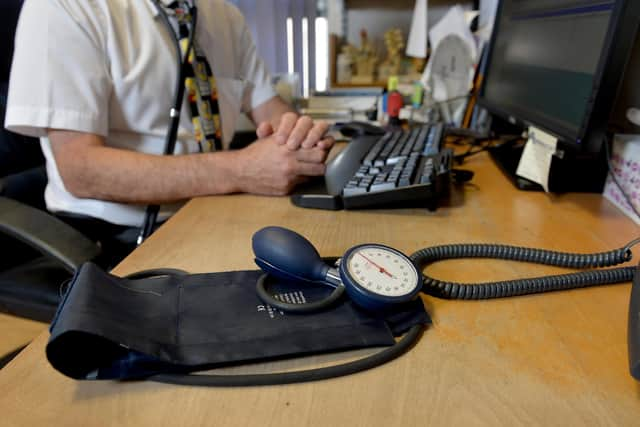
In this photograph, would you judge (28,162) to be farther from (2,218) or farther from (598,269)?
(598,269)

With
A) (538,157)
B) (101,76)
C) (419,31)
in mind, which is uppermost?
(419,31)

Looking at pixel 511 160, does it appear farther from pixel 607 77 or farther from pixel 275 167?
pixel 275 167

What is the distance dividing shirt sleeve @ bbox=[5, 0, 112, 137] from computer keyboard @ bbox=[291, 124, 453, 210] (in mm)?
430

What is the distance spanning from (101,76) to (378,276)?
0.71 metres

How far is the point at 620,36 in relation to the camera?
0.55m

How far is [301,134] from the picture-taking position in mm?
760

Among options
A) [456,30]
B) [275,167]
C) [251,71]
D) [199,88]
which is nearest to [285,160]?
[275,167]

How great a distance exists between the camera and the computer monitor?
0.57 m

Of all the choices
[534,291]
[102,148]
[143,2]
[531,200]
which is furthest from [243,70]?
[534,291]

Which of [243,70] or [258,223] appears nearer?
[258,223]

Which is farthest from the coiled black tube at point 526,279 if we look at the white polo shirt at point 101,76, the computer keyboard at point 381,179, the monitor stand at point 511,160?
the white polo shirt at point 101,76

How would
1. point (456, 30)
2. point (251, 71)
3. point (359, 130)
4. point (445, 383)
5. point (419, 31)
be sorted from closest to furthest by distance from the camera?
point (445, 383)
point (359, 130)
point (251, 71)
point (456, 30)
point (419, 31)

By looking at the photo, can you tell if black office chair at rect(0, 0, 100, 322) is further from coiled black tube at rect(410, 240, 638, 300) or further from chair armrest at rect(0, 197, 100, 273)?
coiled black tube at rect(410, 240, 638, 300)

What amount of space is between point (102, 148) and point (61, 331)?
0.56 meters
